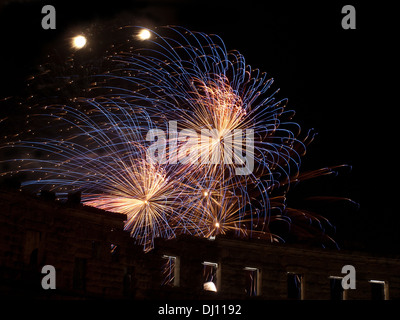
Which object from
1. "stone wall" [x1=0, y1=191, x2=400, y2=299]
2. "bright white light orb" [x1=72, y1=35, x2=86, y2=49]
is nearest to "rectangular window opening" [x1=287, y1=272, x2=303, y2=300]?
"stone wall" [x1=0, y1=191, x2=400, y2=299]

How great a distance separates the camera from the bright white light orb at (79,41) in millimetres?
28062

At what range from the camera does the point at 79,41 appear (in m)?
28.3

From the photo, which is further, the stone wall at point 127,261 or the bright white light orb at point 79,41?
the bright white light orb at point 79,41

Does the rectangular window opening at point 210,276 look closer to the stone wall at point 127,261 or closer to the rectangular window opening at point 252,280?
the stone wall at point 127,261

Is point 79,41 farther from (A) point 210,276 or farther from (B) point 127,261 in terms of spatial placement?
(A) point 210,276

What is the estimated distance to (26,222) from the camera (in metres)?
28.4

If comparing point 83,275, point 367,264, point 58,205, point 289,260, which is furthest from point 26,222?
point 367,264

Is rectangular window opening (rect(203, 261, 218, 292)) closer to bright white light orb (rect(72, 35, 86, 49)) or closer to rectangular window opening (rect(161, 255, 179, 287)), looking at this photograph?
rectangular window opening (rect(161, 255, 179, 287))

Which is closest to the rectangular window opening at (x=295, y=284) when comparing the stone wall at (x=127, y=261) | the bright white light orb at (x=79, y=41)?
the stone wall at (x=127, y=261)

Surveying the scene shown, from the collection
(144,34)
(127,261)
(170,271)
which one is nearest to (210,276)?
(170,271)

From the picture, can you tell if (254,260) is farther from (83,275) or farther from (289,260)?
(83,275)

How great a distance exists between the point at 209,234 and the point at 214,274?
2.63 m

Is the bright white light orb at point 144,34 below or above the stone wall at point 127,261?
above
